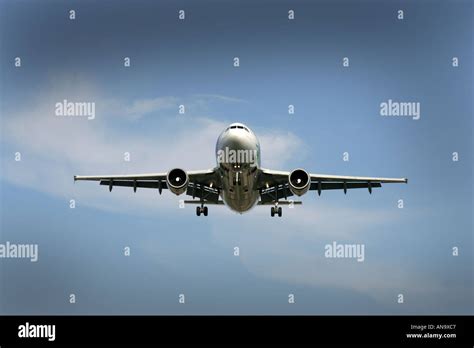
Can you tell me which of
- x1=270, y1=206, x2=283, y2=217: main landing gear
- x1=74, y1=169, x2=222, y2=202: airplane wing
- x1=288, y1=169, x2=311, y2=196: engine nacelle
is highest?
x1=74, y1=169, x2=222, y2=202: airplane wing

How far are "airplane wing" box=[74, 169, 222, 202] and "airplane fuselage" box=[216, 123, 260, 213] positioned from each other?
1355 mm

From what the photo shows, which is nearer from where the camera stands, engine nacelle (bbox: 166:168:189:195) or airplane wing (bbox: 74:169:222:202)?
engine nacelle (bbox: 166:168:189:195)

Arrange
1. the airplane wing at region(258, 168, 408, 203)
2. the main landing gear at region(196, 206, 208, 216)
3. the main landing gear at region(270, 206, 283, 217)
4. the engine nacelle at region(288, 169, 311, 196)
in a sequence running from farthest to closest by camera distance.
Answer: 1. the main landing gear at region(196, 206, 208, 216)
2. the main landing gear at region(270, 206, 283, 217)
3. the airplane wing at region(258, 168, 408, 203)
4. the engine nacelle at region(288, 169, 311, 196)

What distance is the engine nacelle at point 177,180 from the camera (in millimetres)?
29938

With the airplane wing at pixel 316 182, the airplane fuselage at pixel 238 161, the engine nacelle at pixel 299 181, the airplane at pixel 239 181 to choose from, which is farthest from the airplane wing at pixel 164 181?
the engine nacelle at pixel 299 181

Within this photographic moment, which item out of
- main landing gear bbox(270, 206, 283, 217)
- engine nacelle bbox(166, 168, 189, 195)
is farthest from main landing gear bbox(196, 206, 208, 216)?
engine nacelle bbox(166, 168, 189, 195)

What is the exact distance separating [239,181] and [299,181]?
279cm

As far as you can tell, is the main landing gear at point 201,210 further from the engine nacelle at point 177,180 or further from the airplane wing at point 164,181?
the engine nacelle at point 177,180

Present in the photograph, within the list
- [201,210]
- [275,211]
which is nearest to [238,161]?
[275,211]

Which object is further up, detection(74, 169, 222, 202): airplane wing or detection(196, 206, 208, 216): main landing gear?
detection(74, 169, 222, 202): airplane wing

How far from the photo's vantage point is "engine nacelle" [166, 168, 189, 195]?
98.2ft

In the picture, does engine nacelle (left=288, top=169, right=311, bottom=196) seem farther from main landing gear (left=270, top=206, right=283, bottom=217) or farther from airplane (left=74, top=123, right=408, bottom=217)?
main landing gear (left=270, top=206, right=283, bottom=217)
